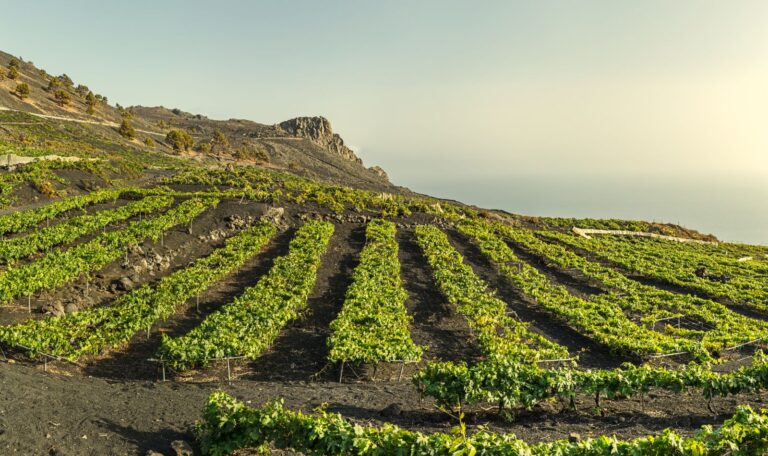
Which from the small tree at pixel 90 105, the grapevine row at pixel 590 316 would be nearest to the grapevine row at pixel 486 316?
the grapevine row at pixel 590 316

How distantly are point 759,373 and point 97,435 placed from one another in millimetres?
19602

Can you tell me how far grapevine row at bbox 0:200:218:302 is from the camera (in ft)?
67.3

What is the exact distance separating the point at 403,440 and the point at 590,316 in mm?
18769

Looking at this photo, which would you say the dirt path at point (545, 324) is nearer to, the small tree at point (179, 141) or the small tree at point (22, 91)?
the small tree at point (179, 141)

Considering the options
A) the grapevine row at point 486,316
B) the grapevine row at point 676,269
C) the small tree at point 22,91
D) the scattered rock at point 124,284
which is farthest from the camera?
the small tree at point 22,91

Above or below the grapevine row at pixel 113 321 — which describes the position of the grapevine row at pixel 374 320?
above

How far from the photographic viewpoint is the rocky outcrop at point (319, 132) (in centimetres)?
17788

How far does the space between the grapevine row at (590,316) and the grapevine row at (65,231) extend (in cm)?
3104

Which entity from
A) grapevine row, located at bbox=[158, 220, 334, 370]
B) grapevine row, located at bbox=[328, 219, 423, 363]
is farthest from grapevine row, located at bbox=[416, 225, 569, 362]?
grapevine row, located at bbox=[158, 220, 334, 370]

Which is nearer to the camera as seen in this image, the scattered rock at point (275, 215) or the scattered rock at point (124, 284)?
the scattered rock at point (124, 284)

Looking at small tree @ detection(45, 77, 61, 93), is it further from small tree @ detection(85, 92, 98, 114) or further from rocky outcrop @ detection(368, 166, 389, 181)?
rocky outcrop @ detection(368, 166, 389, 181)

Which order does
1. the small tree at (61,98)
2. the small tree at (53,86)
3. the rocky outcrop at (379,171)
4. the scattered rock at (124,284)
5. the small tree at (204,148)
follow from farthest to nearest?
the rocky outcrop at (379,171) → the small tree at (204,148) → the small tree at (53,86) → the small tree at (61,98) → the scattered rock at (124,284)

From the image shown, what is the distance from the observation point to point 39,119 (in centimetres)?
8088

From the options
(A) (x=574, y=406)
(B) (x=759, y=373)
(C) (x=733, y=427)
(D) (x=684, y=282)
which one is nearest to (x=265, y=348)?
Result: (A) (x=574, y=406)
